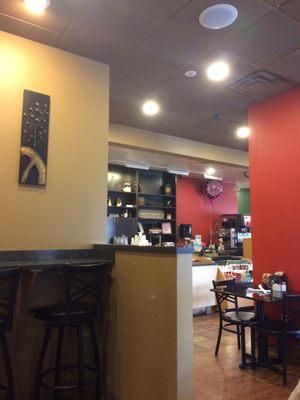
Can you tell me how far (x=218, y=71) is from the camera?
11.3ft

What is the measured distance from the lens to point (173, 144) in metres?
5.69

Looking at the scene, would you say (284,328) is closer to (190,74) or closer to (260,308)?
(260,308)

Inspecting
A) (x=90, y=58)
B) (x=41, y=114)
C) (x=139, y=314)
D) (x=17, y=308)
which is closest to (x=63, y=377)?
(x=17, y=308)

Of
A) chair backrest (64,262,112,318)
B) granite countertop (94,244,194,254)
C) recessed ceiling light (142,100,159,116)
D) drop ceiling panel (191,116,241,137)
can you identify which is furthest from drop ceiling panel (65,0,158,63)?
drop ceiling panel (191,116,241,137)

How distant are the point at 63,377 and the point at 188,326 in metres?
1.23

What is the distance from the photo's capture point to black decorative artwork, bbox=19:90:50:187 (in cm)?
275

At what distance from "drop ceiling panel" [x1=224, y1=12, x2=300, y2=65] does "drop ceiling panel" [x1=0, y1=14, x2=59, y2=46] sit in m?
1.52

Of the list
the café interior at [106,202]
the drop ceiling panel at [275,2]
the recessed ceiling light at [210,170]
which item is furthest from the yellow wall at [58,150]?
the recessed ceiling light at [210,170]

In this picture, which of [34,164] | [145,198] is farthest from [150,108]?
[145,198]

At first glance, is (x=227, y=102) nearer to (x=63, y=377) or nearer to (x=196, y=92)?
(x=196, y=92)

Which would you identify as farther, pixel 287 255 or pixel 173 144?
pixel 173 144

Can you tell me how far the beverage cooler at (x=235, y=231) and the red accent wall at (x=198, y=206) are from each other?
1.27 ft

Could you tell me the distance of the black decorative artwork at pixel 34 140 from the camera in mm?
2746

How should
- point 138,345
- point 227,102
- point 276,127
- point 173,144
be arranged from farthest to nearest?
point 173,144, point 227,102, point 276,127, point 138,345
